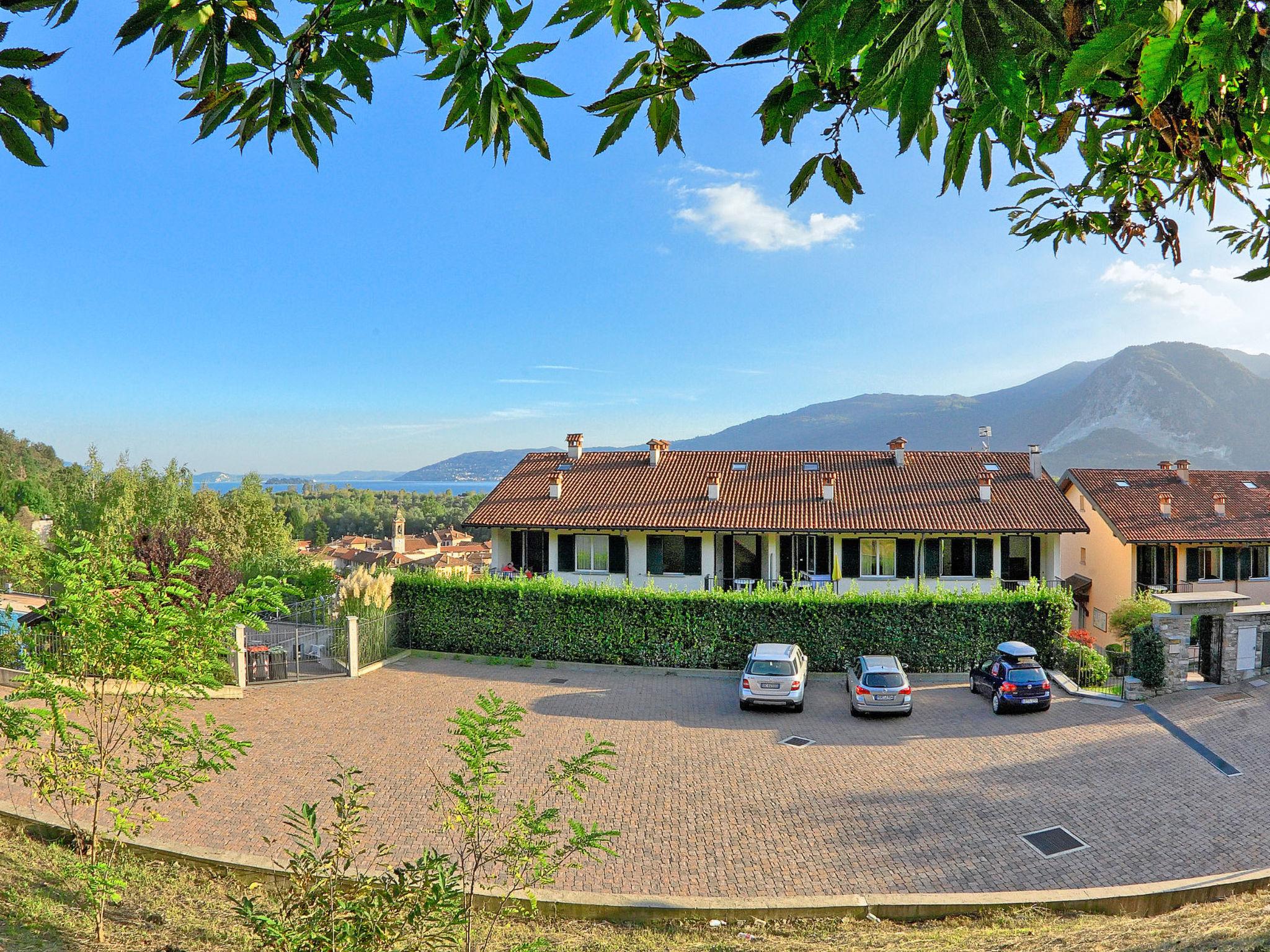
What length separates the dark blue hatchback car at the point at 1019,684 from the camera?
48.1 feet

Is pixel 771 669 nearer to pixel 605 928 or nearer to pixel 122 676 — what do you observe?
pixel 605 928

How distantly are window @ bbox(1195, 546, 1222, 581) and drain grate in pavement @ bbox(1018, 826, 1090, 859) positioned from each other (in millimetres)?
22318

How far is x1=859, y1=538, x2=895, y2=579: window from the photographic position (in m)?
24.1

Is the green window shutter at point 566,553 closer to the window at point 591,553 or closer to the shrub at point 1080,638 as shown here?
the window at point 591,553

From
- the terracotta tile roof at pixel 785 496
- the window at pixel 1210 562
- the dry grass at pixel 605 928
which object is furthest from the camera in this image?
the window at pixel 1210 562

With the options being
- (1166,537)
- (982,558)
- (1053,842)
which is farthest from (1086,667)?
(1166,537)

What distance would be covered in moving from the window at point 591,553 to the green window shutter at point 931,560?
11.0 meters

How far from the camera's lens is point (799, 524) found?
24.2 m

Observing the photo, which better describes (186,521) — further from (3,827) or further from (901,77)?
(901,77)

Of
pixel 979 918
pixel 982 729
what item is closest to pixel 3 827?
pixel 979 918

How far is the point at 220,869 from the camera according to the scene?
312 inches

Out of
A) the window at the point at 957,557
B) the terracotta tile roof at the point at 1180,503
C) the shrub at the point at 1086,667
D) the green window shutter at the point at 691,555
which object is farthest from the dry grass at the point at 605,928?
the terracotta tile roof at the point at 1180,503

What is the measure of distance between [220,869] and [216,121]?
8.77 m

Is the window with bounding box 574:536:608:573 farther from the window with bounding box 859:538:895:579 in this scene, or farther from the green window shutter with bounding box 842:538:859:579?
the window with bounding box 859:538:895:579
